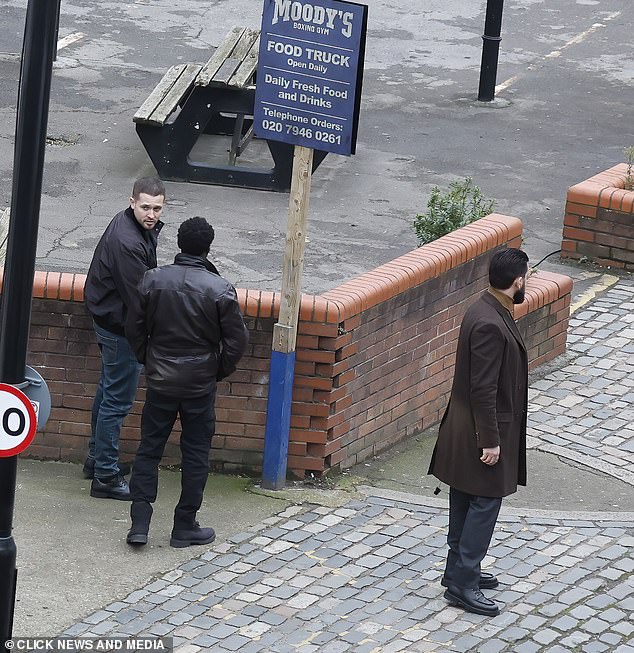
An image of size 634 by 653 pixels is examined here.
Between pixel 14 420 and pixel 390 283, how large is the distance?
3.12 metres

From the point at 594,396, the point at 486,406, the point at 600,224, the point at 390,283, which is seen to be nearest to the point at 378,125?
the point at 600,224

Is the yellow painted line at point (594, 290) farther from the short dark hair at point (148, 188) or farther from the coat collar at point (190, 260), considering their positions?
the coat collar at point (190, 260)

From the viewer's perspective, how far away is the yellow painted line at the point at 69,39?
17359 mm

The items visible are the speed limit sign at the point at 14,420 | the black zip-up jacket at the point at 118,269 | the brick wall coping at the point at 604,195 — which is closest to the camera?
the speed limit sign at the point at 14,420

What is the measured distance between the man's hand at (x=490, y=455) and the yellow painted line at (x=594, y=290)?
14.8 feet

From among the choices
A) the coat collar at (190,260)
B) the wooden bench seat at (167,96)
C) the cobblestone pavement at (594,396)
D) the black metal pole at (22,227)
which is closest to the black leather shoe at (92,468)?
the coat collar at (190,260)

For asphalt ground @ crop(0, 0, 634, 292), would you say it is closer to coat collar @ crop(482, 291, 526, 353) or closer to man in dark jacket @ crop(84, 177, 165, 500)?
man in dark jacket @ crop(84, 177, 165, 500)

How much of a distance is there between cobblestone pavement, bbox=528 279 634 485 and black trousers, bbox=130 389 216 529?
2516 millimetres

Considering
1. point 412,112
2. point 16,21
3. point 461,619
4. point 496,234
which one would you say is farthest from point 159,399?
point 16,21

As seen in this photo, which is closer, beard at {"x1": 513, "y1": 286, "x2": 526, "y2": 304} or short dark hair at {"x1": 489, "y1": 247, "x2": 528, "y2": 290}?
short dark hair at {"x1": 489, "y1": 247, "x2": 528, "y2": 290}

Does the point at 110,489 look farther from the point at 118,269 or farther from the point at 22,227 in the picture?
the point at 22,227

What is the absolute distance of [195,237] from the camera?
22.6ft

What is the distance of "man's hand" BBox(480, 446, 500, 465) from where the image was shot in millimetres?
6523

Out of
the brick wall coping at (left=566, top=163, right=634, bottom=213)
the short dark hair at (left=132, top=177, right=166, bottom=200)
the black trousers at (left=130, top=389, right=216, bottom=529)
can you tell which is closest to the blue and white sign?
the short dark hair at (left=132, top=177, right=166, bottom=200)
